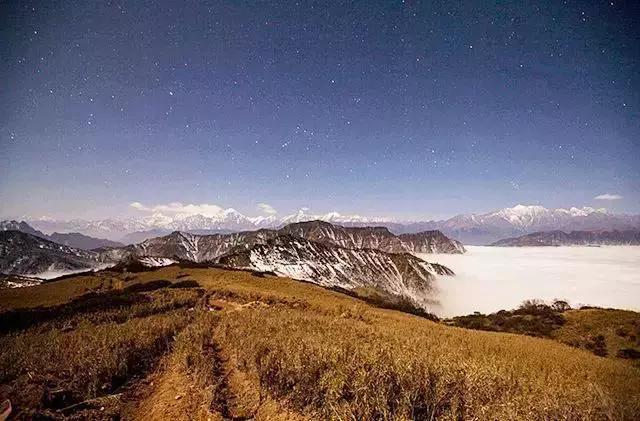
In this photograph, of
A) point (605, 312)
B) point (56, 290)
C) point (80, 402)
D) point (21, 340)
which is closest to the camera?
point (80, 402)

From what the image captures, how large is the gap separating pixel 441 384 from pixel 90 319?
20.6 meters

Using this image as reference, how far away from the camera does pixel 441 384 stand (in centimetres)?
759

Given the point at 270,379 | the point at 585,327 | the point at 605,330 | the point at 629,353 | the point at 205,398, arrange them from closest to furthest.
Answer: the point at 205,398, the point at 270,379, the point at 629,353, the point at 605,330, the point at 585,327

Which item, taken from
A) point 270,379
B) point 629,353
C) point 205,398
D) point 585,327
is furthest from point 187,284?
point 585,327

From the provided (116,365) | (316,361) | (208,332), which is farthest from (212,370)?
(208,332)

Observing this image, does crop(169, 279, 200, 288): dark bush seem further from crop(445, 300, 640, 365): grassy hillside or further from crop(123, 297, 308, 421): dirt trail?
crop(445, 300, 640, 365): grassy hillside

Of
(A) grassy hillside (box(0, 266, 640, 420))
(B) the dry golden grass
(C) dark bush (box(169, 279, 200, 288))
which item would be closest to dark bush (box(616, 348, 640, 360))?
(B) the dry golden grass

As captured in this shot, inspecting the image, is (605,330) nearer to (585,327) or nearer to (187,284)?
(585,327)

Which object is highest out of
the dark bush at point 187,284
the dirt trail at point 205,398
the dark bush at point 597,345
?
the dirt trail at point 205,398

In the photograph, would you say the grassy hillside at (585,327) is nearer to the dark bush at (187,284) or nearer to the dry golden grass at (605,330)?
the dry golden grass at (605,330)

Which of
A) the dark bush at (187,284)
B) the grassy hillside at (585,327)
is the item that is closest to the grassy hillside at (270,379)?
the dark bush at (187,284)

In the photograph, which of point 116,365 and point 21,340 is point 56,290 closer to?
point 21,340

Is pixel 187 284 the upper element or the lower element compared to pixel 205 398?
lower

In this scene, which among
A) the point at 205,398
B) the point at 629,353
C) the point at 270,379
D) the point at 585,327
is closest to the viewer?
the point at 205,398
